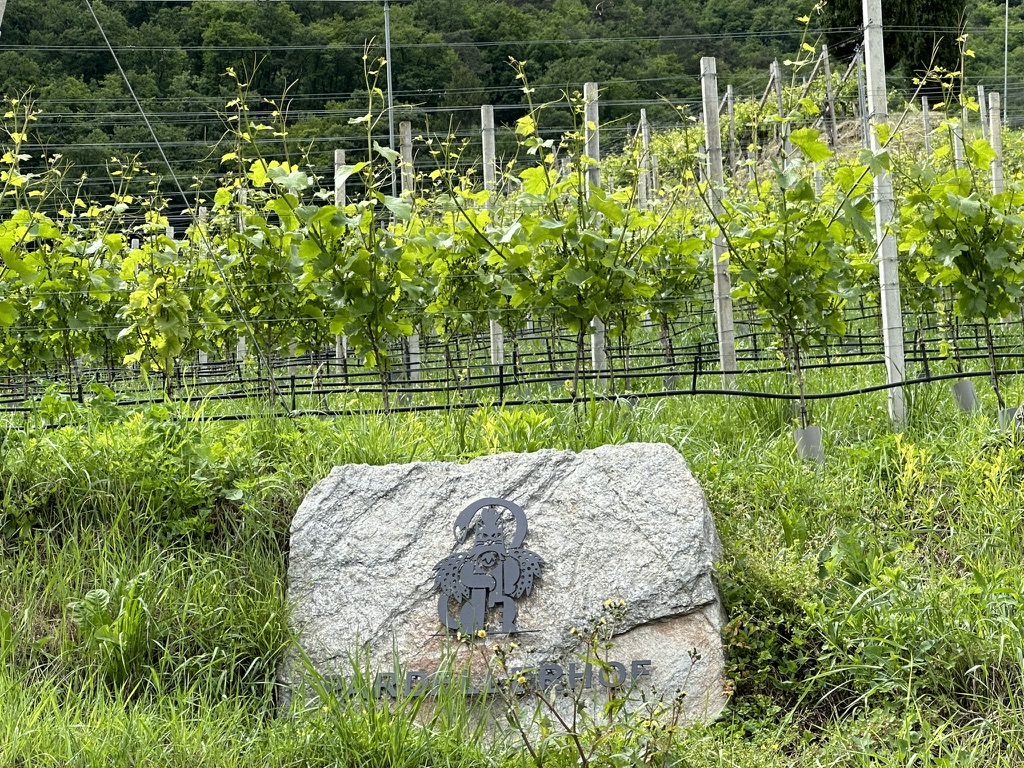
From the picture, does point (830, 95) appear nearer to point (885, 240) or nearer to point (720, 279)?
point (720, 279)

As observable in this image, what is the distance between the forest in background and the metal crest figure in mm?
15384

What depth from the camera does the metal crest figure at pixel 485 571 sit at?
12.8 ft

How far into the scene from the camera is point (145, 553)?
4.27 meters

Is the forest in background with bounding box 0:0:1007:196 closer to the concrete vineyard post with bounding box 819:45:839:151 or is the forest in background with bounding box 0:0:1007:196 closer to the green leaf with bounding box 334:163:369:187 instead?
the concrete vineyard post with bounding box 819:45:839:151

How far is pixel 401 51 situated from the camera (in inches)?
958

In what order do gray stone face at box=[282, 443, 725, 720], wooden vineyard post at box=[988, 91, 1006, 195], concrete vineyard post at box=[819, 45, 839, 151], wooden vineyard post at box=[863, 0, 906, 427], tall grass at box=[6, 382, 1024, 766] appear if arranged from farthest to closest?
1. wooden vineyard post at box=[988, 91, 1006, 195]
2. concrete vineyard post at box=[819, 45, 839, 151]
3. wooden vineyard post at box=[863, 0, 906, 427]
4. gray stone face at box=[282, 443, 725, 720]
5. tall grass at box=[6, 382, 1024, 766]

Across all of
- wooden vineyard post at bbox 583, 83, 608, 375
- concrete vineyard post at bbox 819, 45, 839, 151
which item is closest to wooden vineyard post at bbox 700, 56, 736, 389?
wooden vineyard post at bbox 583, 83, 608, 375

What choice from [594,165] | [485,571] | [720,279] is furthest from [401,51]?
[485,571]

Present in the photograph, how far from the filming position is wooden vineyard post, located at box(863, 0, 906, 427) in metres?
5.54

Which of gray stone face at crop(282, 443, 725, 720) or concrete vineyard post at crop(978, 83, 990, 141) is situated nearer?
gray stone face at crop(282, 443, 725, 720)

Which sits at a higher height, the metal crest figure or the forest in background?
the forest in background

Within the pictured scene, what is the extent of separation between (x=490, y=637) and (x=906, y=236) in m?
3.20

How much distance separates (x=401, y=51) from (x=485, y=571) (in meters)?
22.1

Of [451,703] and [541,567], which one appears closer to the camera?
[451,703]
